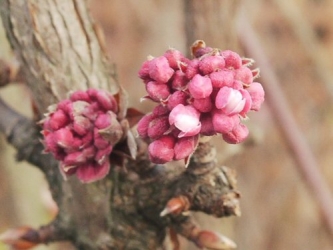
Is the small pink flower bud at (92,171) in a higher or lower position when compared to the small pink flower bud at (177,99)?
lower

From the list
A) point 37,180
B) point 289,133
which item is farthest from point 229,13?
point 37,180

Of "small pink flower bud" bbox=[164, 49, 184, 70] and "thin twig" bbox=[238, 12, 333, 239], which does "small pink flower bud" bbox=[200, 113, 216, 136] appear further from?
"thin twig" bbox=[238, 12, 333, 239]

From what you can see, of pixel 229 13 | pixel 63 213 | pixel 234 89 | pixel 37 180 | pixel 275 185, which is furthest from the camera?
pixel 275 185

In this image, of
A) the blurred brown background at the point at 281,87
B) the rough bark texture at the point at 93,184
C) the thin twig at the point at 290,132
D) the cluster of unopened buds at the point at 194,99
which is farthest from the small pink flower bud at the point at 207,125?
the blurred brown background at the point at 281,87

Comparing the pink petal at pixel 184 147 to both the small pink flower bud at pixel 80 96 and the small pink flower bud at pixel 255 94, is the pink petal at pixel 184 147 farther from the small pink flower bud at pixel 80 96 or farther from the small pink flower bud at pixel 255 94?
the small pink flower bud at pixel 80 96

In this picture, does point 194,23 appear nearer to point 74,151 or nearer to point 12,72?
point 12,72

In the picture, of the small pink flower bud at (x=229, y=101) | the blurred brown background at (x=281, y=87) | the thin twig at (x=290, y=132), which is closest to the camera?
the small pink flower bud at (x=229, y=101)
